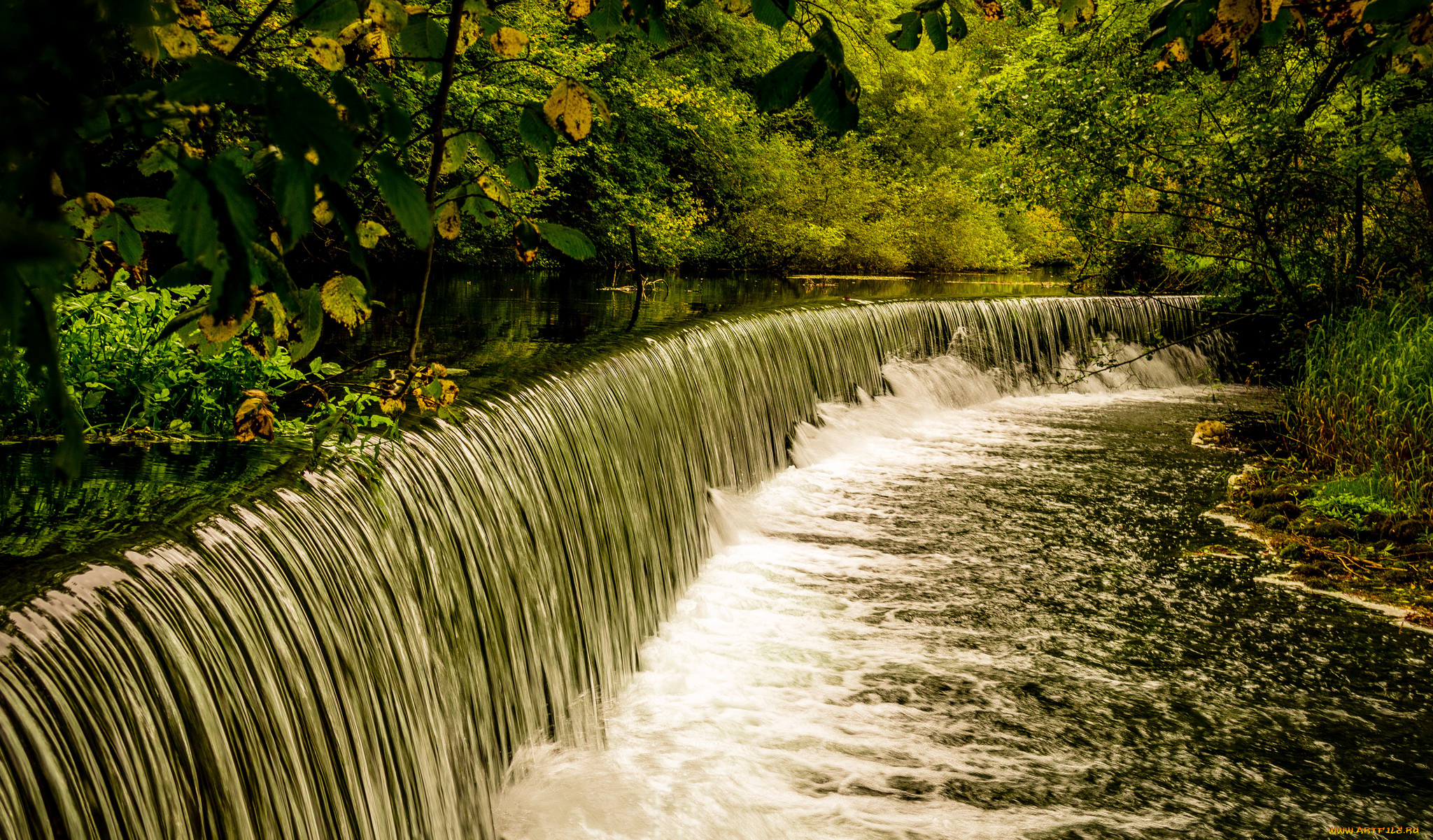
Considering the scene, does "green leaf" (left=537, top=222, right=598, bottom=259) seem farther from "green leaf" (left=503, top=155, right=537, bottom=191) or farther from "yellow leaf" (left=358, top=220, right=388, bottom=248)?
"yellow leaf" (left=358, top=220, right=388, bottom=248)

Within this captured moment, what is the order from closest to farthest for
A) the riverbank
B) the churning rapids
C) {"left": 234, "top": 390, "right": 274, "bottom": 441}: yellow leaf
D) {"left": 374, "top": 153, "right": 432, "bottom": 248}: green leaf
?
{"left": 374, "top": 153, "right": 432, "bottom": 248}: green leaf, the churning rapids, {"left": 234, "top": 390, "right": 274, "bottom": 441}: yellow leaf, the riverbank

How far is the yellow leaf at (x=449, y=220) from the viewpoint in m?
2.37

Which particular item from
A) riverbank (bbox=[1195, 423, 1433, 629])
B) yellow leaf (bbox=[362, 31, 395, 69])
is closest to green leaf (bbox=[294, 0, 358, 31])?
yellow leaf (bbox=[362, 31, 395, 69])

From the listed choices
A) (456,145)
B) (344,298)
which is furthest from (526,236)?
Result: (344,298)

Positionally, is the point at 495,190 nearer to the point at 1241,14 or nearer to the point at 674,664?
the point at 1241,14

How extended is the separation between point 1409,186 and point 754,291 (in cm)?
906

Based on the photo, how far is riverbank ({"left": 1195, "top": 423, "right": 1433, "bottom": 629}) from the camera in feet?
21.6

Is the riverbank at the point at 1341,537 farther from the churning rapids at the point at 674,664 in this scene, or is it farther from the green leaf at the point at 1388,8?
the green leaf at the point at 1388,8

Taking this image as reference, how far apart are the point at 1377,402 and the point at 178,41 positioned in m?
8.78


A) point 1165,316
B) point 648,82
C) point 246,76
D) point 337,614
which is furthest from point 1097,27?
point 246,76

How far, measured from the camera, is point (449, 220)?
8.00ft

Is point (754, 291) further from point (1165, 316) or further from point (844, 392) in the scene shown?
point (1165, 316)

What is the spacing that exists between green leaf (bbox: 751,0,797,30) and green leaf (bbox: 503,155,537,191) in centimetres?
59

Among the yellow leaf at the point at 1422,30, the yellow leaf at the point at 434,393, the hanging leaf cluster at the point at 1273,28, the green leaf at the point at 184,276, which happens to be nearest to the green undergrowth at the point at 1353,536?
the hanging leaf cluster at the point at 1273,28
